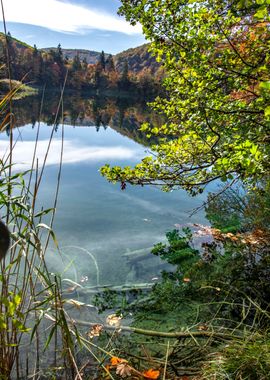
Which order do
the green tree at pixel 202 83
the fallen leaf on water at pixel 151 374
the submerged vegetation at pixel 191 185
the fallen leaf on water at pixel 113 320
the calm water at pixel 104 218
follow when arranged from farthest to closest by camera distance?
the calm water at pixel 104 218 < the fallen leaf on water at pixel 113 320 < the green tree at pixel 202 83 < the submerged vegetation at pixel 191 185 < the fallen leaf on water at pixel 151 374

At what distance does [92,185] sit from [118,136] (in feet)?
51.9

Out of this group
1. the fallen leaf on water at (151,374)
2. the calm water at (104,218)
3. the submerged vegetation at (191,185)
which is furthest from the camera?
the calm water at (104,218)

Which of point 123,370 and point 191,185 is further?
point 191,185

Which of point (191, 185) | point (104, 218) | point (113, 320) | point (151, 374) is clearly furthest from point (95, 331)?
point (104, 218)

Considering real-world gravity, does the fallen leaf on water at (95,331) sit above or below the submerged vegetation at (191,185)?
below

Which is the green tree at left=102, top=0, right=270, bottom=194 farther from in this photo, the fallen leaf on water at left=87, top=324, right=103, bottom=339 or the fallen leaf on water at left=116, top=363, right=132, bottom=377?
the fallen leaf on water at left=116, top=363, right=132, bottom=377

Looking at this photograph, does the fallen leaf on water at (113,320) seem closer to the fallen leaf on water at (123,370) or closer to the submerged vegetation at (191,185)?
the submerged vegetation at (191,185)

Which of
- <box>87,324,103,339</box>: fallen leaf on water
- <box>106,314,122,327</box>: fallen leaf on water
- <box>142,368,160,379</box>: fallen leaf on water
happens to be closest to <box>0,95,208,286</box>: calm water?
<box>87,324,103,339</box>: fallen leaf on water

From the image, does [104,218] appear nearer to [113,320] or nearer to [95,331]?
[113,320]

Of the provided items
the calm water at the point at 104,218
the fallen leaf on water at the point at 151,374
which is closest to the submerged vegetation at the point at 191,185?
the fallen leaf on water at the point at 151,374

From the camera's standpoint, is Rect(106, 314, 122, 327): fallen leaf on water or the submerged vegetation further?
Rect(106, 314, 122, 327): fallen leaf on water

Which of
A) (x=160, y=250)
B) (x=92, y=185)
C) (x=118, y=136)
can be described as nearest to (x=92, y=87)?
(x=118, y=136)

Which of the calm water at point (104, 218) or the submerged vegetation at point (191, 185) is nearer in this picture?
the submerged vegetation at point (191, 185)

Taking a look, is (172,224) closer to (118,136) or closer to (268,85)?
(268,85)
